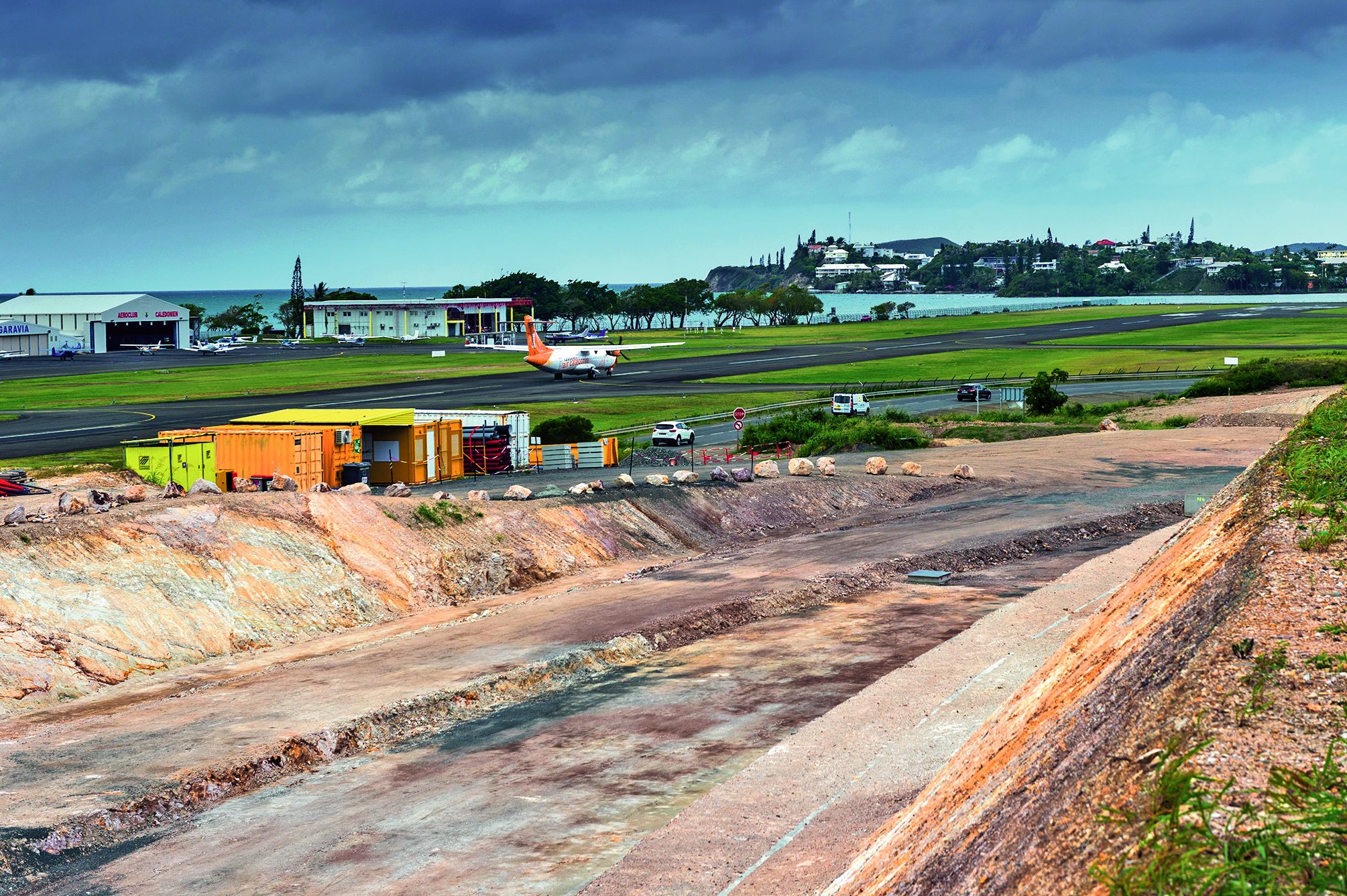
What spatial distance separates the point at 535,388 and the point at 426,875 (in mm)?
90654

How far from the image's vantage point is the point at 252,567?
34.9m

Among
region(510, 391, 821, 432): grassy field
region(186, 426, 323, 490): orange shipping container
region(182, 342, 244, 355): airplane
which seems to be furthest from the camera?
region(182, 342, 244, 355): airplane

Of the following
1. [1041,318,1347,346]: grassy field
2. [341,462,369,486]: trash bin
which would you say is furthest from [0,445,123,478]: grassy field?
[1041,318,1347,346]: grassy field

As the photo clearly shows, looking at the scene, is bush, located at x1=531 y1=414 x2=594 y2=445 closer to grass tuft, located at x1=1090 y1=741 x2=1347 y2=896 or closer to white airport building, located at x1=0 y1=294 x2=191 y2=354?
grass tuft, located at x1=1090 y1=741 x2=1347 y2=896

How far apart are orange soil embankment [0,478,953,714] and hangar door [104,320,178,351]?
6732 inches

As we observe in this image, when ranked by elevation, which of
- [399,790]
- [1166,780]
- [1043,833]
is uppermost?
A: [1166,780]

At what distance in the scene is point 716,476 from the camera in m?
52.5

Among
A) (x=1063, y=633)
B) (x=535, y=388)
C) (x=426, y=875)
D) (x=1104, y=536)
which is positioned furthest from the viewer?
(x=535, y=388)

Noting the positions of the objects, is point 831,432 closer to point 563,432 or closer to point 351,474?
point 563,432

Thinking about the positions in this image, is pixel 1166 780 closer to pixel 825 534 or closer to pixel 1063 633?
pixel 1063 633

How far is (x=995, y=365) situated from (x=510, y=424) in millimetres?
80524

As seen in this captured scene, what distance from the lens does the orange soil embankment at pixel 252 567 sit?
97.6ft

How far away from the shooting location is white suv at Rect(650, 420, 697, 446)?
236 ft

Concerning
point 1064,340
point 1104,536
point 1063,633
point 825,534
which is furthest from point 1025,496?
point 1064,340
